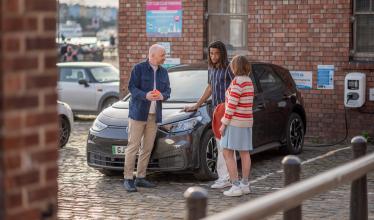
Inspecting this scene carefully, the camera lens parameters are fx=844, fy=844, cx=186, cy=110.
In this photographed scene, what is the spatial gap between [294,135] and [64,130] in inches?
165

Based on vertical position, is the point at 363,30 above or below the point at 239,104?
above

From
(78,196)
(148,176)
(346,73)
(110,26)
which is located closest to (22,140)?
(78,196)

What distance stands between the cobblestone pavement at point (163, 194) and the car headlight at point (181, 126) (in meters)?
0.72

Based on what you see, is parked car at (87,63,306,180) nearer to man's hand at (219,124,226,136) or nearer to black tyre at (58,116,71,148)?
man's hand at (219,124,226,136)

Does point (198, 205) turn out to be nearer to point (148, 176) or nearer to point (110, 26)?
point (148, 176)

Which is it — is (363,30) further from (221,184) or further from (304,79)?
(221,184)

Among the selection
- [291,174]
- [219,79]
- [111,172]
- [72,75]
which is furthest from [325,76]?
[291,174]

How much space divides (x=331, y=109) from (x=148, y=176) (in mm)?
5353

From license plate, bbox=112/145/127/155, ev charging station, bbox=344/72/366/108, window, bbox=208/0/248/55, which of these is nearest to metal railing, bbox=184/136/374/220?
license plate, bbox=112/145/127/155

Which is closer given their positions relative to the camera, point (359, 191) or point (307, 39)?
point (359, 191)

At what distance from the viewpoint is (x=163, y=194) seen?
1010cm

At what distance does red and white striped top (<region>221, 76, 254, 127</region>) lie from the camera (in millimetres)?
9680

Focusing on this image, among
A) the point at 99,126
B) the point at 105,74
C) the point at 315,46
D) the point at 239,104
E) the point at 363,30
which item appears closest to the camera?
the point at 239,104

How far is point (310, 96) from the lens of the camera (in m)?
15.8
